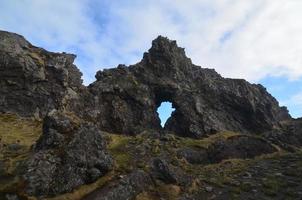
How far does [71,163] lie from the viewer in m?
32.6

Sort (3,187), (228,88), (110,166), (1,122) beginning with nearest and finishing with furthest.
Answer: (3,187)
(110,166)
(1,122)
(228,88)

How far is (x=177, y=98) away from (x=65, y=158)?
136ft

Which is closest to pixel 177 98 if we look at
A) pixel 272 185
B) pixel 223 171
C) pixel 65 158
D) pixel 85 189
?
pixel 223 171

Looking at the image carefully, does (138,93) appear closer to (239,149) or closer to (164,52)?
(164,52)

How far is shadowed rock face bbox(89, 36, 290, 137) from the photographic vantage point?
67500 mm

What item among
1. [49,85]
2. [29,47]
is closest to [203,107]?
[49,85]

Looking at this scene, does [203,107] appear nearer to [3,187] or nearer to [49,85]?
[49,85]

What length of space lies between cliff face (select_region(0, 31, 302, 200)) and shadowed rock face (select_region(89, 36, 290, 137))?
193 mm

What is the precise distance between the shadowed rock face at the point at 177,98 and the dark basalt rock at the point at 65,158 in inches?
1112

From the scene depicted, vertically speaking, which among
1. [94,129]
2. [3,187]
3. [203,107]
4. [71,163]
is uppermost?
[203,107]

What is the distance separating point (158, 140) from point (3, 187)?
29.4 m

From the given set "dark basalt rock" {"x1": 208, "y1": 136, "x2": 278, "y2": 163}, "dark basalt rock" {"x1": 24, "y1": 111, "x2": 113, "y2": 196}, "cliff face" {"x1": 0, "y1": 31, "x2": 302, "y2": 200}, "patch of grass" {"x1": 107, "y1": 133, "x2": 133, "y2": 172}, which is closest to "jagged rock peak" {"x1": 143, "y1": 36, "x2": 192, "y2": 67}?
"cliff face" {"x1": 0, "y1": 31, "x2": 302, "y2": 200}

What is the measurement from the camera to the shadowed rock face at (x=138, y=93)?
202ft

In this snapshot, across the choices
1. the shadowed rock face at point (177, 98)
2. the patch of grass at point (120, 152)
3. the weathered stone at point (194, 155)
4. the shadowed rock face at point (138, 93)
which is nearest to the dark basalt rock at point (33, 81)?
the shadowed rock face at point (138, 93)
